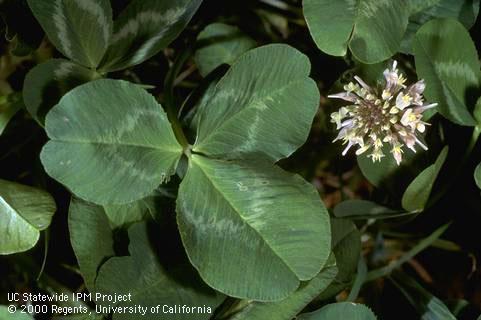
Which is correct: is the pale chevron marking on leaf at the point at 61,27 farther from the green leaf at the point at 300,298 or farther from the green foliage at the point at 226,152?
the green leaf at the point at 300,298

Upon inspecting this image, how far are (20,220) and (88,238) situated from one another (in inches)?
5.7

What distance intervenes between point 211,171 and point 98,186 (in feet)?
0.54

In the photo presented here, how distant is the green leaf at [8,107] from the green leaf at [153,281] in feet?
1.06

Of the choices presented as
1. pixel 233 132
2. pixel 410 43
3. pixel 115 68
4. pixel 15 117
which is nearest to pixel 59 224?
pixel 15 117

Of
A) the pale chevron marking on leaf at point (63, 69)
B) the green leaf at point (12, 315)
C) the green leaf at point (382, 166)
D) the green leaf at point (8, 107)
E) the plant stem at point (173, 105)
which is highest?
the pale chevron marking on leaf at point (63, 69)

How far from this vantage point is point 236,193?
0.99m

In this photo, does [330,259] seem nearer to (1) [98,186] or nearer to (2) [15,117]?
(1) [98,186]

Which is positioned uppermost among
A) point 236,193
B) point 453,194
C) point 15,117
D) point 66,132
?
point 66,132

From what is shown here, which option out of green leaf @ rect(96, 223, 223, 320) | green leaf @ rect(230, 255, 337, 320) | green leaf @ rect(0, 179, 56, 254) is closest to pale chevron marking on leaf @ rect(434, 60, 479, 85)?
green leaf @ rect(230, 255, 337, 320)

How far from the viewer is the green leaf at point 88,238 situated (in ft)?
3.68

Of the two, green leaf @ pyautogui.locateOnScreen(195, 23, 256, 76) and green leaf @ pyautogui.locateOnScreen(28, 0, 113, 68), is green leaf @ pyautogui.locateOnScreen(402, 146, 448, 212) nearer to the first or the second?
green leaf @ pyautogui.locateOnScreen(195, 23, 256, 76)

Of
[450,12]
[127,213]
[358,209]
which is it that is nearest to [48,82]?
[127,213]

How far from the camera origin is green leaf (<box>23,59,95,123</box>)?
3.52 ft

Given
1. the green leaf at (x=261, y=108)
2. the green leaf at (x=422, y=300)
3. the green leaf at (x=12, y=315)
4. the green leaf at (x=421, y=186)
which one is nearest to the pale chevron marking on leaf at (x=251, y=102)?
the green leaf at (x=261, y=108)
